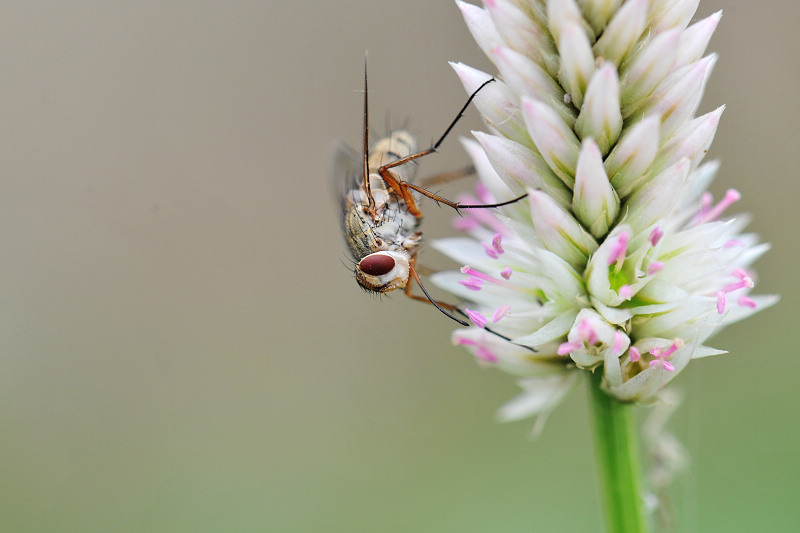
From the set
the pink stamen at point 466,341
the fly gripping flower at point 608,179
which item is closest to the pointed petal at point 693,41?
the fly gripping flower at point 608,179

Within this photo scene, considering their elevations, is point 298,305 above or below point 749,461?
above

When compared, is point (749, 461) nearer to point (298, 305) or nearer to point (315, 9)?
point (298, 305)

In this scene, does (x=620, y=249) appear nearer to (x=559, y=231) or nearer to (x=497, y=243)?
(x=559, y=231)

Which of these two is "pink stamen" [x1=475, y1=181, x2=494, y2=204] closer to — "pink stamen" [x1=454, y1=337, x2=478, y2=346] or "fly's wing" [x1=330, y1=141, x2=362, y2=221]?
"pink stamen" [x1=454, y1=337, x2=478, y2=346]

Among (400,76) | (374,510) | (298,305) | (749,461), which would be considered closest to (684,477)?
(749,461)

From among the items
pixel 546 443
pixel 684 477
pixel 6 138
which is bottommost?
pixel 546 443

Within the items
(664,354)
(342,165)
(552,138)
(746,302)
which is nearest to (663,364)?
(664,354)

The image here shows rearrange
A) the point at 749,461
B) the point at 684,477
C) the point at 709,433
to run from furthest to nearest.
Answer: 1. the point at 709,433
2. the point at 749,461
3. the point at 684,477

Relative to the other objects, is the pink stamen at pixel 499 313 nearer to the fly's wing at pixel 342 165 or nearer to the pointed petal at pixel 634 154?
the pointed petal at pixel 634 154
